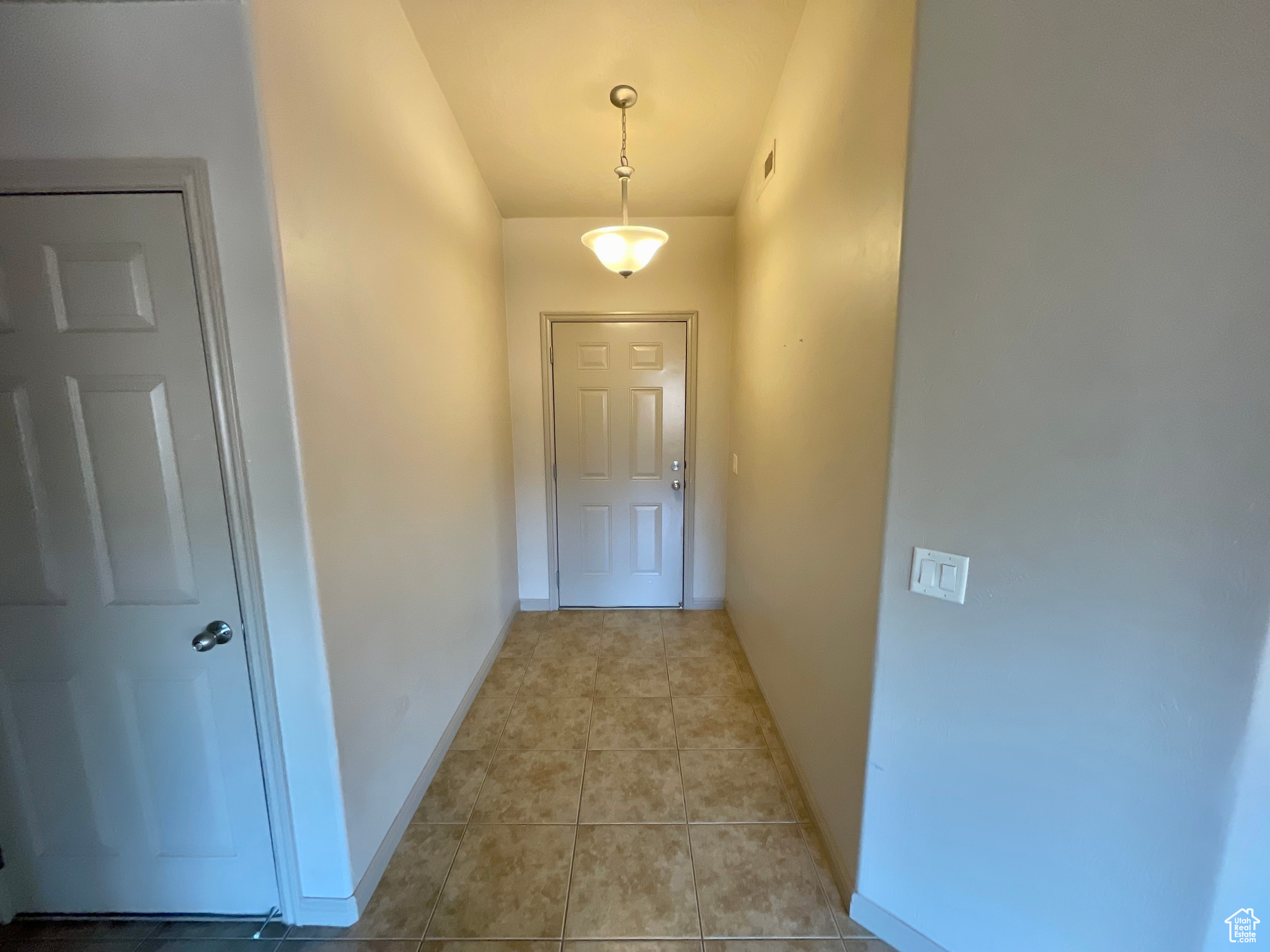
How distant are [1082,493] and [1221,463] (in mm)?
188

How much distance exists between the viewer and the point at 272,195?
1028mm

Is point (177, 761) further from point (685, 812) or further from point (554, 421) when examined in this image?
point (554, 421)

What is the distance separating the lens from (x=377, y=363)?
145cm

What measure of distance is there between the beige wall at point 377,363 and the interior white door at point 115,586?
23 cm

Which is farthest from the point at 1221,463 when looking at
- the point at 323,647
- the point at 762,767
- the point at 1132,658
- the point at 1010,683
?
the point at 323,647

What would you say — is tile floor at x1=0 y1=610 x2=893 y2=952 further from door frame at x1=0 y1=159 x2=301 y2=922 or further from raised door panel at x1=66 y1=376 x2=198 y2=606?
raised door panel at x1=66 y1=376 x2=198 y2=606

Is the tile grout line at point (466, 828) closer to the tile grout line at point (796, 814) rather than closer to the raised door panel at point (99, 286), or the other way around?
Answer: the tile grout line at point (796, 814)

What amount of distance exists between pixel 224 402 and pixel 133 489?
1.09 feet

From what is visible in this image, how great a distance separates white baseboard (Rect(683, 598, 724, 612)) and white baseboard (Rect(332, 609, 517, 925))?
152 cm

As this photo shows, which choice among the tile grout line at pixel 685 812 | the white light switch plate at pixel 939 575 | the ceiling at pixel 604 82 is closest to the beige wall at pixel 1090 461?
the white light switch plate at pixel 939 575

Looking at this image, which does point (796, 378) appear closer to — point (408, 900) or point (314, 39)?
point (314, 39)

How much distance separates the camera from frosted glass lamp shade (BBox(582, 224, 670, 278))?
1.85 m

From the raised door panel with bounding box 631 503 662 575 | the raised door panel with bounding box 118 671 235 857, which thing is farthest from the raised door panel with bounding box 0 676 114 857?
the raised door panel with bounding box 631 503 662 575

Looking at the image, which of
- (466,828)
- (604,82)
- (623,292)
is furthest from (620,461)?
(466,828)
